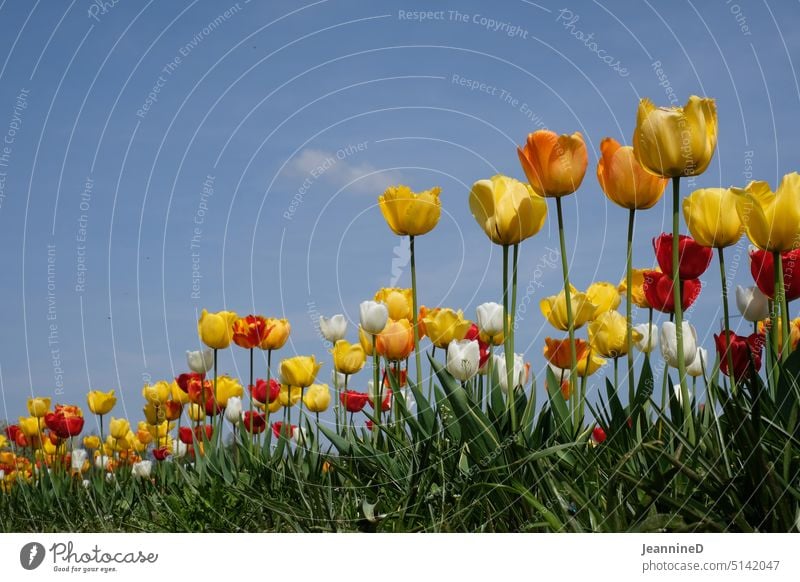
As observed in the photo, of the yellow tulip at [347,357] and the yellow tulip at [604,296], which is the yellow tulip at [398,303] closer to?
the yellow tulip at [347,357]

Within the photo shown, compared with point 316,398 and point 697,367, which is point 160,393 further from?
point 697,367

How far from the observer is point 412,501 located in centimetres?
387

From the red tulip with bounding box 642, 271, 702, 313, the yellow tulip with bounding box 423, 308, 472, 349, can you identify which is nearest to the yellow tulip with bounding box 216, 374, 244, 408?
the yellow tulip with bounding box 423, 308, 472, 349

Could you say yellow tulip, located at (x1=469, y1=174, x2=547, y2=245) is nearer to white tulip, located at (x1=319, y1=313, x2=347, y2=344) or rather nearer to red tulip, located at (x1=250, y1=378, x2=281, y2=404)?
white tulip, located at (x1=319, y1=313, x2=347, y2=344)

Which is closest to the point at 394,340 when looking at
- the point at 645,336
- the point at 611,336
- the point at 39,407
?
the point at 611,336

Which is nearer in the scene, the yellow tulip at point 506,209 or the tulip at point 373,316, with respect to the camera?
the yellow tulip at point 506,209

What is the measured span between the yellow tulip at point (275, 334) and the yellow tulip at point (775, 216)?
128 inches

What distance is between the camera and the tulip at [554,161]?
155 inches

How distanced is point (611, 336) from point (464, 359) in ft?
2.65

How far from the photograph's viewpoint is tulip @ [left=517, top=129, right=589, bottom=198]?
155 inches

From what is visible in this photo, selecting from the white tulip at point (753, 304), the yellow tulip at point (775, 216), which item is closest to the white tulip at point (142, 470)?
the white tulip at point (753, 304)

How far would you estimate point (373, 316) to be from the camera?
504 centimetres
